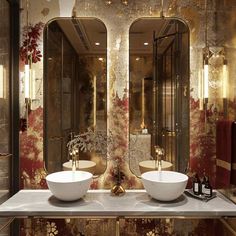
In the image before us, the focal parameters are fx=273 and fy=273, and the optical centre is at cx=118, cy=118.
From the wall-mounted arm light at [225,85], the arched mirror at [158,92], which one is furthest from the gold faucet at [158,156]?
the wall-mounted arm light at [225,85]

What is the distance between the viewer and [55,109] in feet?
8.21

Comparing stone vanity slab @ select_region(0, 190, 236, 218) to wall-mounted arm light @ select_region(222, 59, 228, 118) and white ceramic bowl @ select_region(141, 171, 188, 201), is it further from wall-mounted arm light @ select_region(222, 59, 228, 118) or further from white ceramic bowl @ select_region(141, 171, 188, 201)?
wall-mounted arm light @ select_region(222, 59, 228, 118)

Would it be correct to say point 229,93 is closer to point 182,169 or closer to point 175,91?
point 175,91

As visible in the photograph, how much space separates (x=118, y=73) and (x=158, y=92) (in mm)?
404

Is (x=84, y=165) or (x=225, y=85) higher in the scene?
(x=225, y=85)

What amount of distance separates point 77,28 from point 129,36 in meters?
0.48

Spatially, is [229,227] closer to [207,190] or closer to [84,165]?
[207,190]

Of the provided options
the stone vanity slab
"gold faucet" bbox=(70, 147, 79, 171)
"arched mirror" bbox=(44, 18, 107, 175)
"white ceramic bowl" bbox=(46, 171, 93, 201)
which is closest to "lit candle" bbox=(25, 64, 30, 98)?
"arched mirror" bbox=(44, 18, 107, 175)

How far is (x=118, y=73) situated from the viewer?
8.18 ft

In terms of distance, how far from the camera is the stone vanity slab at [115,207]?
1.95m

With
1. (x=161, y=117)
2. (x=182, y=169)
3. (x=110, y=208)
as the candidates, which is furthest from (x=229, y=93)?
(x=110, y=208)

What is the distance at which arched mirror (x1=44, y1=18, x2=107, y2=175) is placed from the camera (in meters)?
2.49

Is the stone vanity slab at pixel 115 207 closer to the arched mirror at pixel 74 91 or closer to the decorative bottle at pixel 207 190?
the decorative bottle at pixel 207 190

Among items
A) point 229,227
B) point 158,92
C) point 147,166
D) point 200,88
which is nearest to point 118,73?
point 158,92
